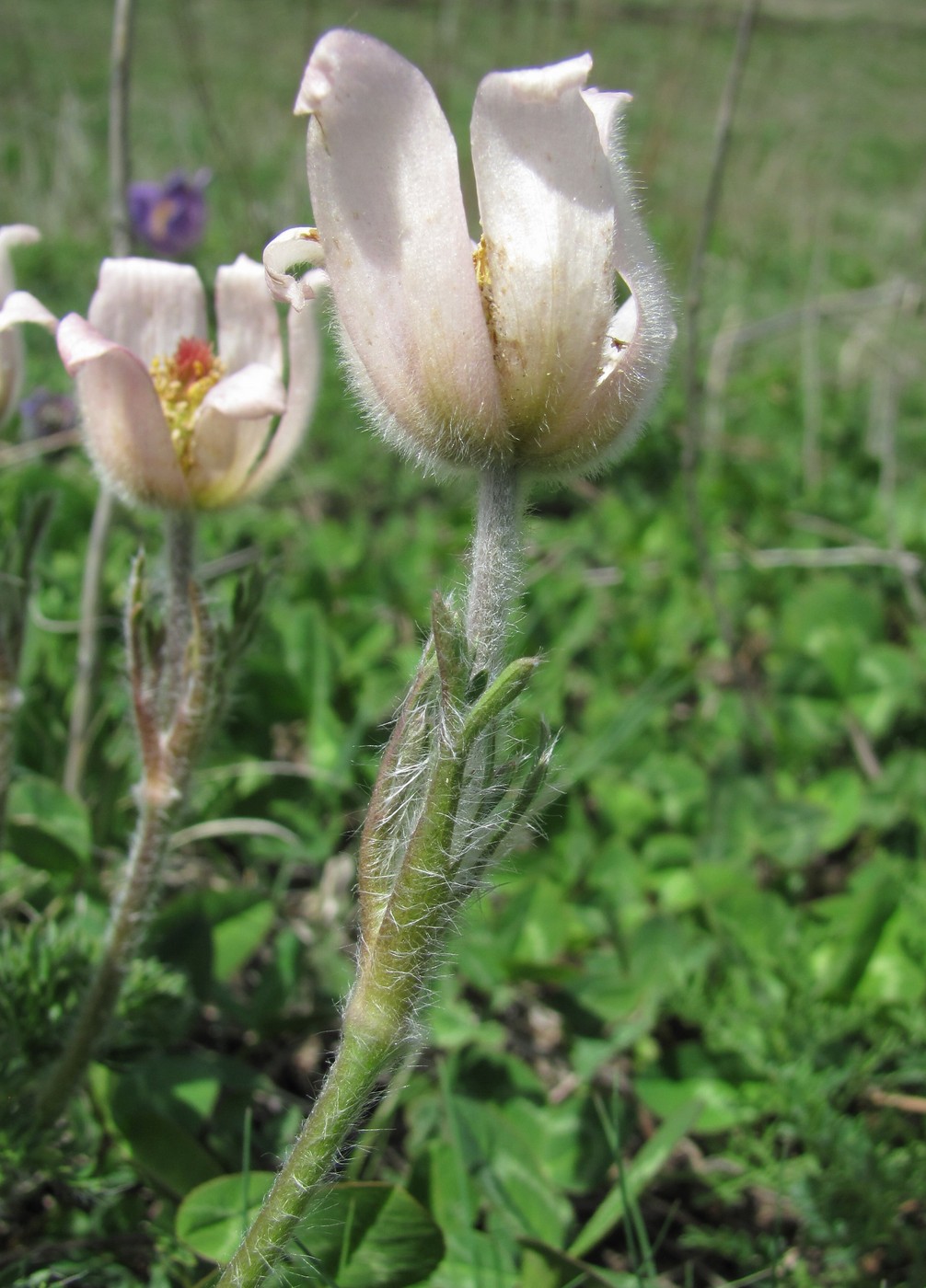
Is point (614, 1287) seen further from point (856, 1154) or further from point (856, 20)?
point (856, 20)

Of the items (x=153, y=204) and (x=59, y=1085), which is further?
(x=153, y=204)

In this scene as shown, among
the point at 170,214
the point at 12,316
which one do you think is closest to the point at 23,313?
the point at 12,316

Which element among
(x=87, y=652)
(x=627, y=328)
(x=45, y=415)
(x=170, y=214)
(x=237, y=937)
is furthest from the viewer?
(x=170, y=214)

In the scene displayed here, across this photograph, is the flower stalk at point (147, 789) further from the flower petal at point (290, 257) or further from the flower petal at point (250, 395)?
the flower petal at point (290, 257)

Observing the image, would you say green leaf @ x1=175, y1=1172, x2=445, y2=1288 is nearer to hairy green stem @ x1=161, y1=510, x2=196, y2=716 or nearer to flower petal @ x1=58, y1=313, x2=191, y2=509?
hairy green stem @ x1=161, y1=510, x2=196, y2=716

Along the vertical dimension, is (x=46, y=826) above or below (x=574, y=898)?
above

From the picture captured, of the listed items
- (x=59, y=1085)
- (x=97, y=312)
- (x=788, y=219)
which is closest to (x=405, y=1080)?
(x=59, y=1085)

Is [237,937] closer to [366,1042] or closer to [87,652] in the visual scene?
[87,652]

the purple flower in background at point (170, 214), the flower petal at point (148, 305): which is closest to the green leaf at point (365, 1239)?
the flower petal at point (148, 305)
